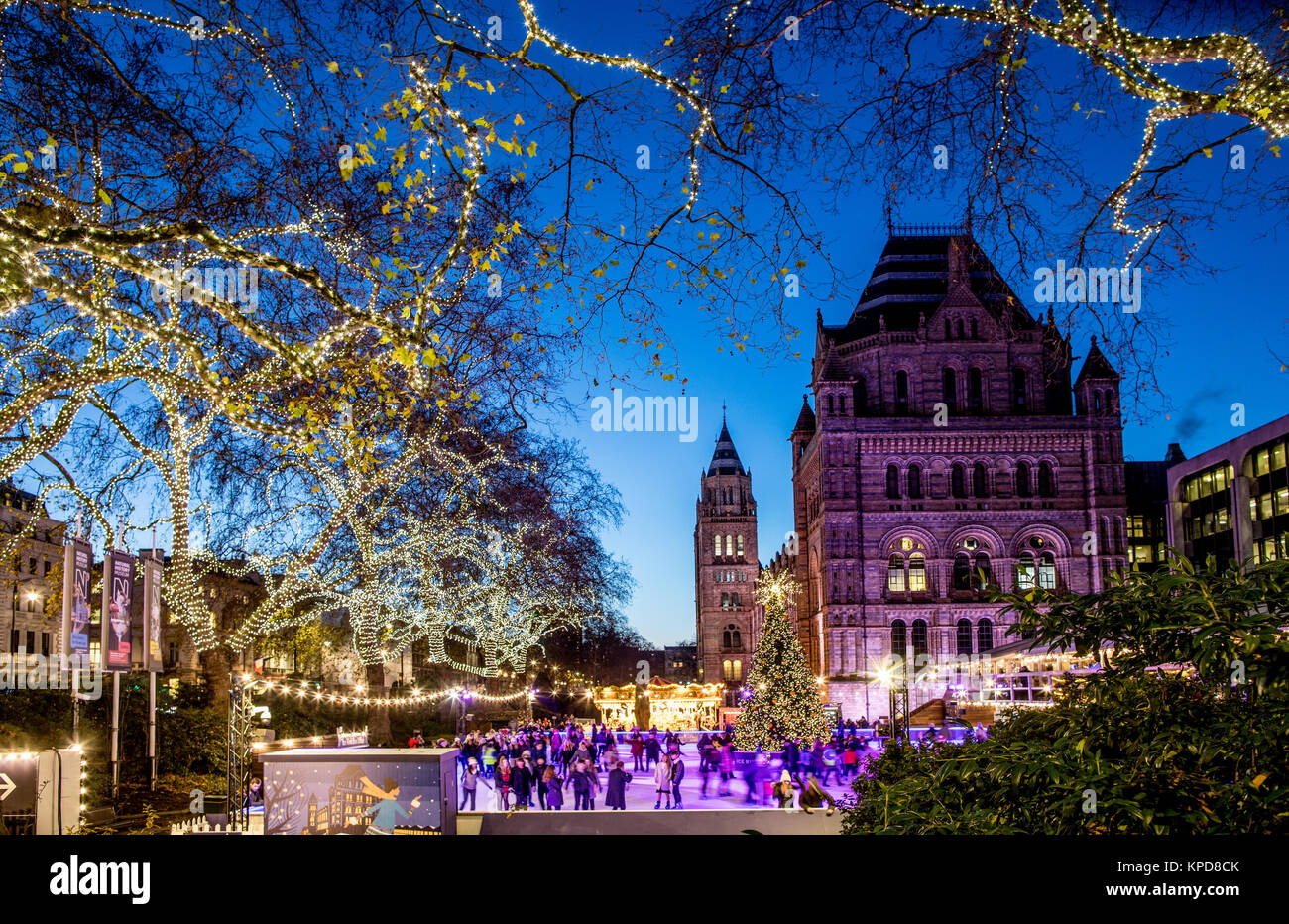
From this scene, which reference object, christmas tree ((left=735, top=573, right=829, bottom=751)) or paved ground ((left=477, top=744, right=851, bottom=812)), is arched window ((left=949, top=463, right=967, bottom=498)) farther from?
paved ground ((left=477, top=744, right=851, bottom=812))

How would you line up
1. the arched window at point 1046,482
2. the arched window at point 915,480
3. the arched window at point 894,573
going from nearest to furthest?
the arched window at point 894,573 < the arched window at point 1046,482 < the arched window at point 915,480

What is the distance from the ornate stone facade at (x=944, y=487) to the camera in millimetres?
54094

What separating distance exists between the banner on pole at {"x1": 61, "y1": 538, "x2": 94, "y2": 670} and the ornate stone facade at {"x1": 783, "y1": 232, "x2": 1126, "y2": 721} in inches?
1792

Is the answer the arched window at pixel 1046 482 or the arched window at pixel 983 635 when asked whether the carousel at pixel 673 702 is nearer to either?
the arched window at pixel 983 635

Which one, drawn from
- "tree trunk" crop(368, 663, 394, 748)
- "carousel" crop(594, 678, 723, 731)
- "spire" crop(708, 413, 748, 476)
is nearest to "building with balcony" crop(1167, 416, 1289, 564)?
"carousel" crop(594, 678, 723, 731)

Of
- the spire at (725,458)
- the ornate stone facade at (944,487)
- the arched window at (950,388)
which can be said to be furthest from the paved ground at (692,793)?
the spire at (725,458)

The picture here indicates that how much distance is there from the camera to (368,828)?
33.7 feet

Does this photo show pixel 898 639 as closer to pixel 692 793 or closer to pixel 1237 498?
pixel 1237 498

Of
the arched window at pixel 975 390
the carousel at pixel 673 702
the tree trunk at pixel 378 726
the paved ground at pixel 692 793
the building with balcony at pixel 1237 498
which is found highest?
the arched window at pixel 975 390

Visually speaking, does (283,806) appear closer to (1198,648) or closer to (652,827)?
(652,827)

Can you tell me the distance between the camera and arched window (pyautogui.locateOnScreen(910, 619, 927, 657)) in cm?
5434

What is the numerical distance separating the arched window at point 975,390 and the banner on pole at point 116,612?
5068cm

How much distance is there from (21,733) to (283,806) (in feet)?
24.8
